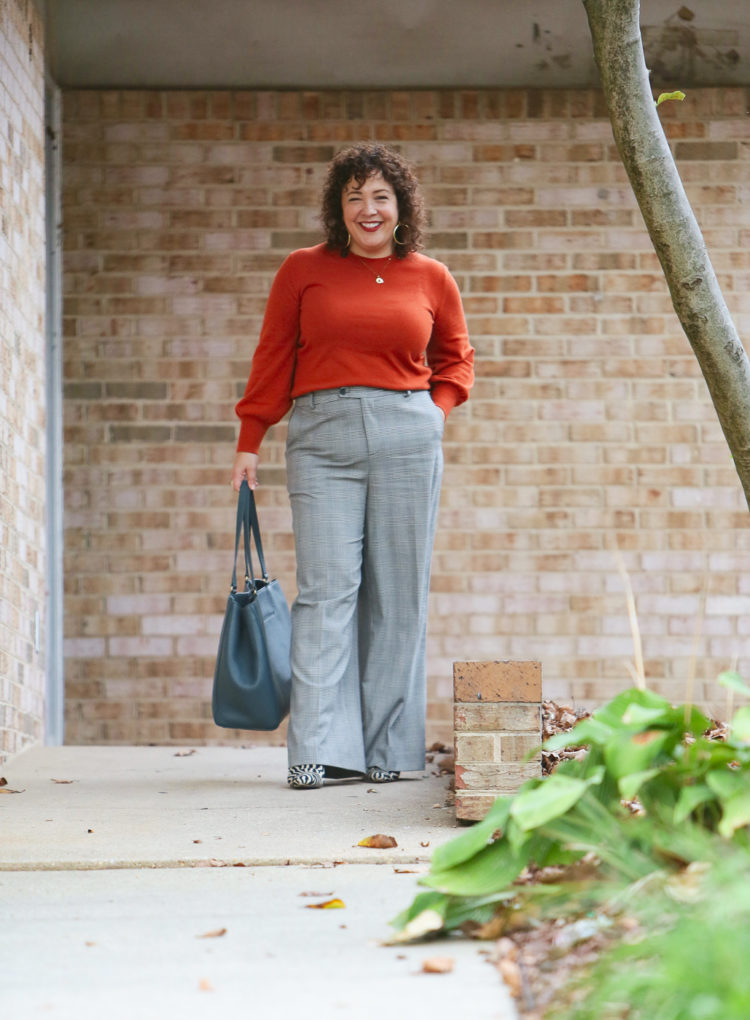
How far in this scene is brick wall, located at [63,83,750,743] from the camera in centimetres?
573

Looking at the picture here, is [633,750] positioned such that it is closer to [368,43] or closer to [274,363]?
[274,363]

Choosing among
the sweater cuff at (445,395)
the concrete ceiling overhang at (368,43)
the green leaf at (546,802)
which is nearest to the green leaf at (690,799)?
the green leaf at (546,802)

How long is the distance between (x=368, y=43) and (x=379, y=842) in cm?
373

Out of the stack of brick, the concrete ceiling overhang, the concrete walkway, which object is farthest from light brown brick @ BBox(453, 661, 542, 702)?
the concrete ceiling overhang

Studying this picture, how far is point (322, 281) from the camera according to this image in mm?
3574

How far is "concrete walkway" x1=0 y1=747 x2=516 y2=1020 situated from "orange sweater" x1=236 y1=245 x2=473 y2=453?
3.30ft

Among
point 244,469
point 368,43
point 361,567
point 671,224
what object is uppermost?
point 368,43

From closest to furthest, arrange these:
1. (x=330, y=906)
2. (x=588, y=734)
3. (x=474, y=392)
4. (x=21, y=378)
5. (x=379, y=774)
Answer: (x=588, y=734), (x=330, y=906), (x=379, y=774), (x=21, y=378), (x=474, y=392)

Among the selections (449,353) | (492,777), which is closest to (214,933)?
(492,777)

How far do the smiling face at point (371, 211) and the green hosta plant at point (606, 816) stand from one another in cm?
185

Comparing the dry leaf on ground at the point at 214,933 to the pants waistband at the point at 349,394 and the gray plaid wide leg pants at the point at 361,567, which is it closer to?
the gray plaid wide leg pants at the point at 361,567

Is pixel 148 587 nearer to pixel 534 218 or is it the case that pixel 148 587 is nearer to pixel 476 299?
pixel 476 299

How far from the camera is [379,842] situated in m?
2.71

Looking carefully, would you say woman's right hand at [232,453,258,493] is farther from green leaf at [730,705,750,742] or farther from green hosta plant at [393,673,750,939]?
green leaf at [730,705,750,742]
